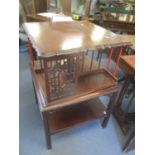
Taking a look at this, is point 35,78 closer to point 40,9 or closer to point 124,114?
point 124,114

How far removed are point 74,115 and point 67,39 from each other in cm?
74

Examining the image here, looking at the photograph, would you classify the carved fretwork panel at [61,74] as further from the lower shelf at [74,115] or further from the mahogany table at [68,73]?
the lower shelf at [74,115]

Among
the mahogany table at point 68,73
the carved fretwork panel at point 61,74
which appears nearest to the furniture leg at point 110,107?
the mahogany table at point 68,73

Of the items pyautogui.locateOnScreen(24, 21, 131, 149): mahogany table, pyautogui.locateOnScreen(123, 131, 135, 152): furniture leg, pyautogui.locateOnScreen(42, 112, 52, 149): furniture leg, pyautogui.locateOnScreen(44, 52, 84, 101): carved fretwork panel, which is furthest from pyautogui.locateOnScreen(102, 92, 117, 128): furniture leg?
pyautogui.locateOnScreen(42, 112, 52, 149): furniture leg

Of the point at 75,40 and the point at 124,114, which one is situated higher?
the point at 75,40

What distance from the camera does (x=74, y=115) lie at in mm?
1354

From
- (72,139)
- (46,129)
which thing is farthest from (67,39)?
(72,139)

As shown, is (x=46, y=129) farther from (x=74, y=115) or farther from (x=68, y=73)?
(x=68, y=73)
